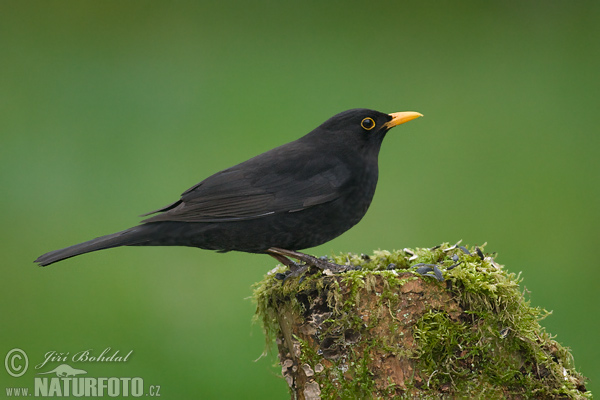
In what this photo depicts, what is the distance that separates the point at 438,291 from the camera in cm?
323

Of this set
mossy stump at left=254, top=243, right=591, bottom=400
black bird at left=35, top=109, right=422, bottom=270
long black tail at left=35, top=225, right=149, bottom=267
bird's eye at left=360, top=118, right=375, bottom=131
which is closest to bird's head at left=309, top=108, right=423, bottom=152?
bird's eye at left=360, top=118, right=375, bottom=131

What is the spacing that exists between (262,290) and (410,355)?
1085 mm

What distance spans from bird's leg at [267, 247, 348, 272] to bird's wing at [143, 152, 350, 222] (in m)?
0.27

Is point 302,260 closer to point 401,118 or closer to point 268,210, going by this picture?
point 268,210

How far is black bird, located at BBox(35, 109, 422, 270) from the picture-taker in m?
3.78

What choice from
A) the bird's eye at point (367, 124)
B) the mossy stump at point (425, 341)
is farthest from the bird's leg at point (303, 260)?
the bird's eye at point (367, 124)

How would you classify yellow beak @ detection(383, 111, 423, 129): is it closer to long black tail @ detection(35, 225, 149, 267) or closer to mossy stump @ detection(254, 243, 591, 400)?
mossy stump @ detection(254, 243, 591, 400)

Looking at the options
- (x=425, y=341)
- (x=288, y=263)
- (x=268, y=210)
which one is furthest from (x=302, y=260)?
(x=425, y=341)

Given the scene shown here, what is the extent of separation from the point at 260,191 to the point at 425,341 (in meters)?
1.40

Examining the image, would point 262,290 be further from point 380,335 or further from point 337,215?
point 380,335

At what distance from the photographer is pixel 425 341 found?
313cm

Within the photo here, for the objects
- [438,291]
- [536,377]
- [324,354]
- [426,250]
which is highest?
[426,250]

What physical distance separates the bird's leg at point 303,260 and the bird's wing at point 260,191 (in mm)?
269

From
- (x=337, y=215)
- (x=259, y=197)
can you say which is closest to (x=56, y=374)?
(x=259, y=197)
